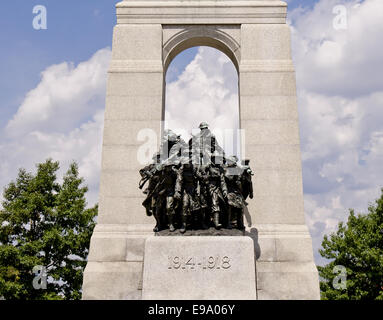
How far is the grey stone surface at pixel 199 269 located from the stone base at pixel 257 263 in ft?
5.80

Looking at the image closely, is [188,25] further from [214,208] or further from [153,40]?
[214,208]

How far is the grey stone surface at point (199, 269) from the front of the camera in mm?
10180

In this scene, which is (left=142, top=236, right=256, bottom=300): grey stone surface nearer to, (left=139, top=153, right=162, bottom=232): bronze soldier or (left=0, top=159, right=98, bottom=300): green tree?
(left=139, top=153, right=162, bottom=232): bronze soldier

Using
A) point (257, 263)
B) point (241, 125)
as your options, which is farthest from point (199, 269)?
point (241, 125)

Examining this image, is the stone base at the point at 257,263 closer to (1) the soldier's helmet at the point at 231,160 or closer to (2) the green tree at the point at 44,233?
(1) the soldier's helmet at the point at 231,160

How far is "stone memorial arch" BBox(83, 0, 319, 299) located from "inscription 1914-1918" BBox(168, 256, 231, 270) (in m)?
2.21

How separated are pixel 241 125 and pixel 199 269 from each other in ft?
19.0

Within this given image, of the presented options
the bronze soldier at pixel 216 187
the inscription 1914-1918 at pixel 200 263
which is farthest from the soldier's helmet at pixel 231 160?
the inscription 1914-1918 at pixel 200 263

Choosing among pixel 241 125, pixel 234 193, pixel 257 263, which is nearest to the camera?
pixel 234 193

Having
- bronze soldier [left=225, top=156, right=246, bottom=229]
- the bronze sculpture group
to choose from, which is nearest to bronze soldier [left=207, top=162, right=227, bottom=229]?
the bronze sculpture group

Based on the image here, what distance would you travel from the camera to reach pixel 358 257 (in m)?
25.5

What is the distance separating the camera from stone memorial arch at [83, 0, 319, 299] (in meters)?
12.6

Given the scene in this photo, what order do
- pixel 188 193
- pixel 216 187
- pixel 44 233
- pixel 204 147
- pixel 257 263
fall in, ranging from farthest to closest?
pixel 44 233
pixel 257 263
pixel 204 147
pixel 216 187
pixel 188 193

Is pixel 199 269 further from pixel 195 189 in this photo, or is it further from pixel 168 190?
pixel 168 190
